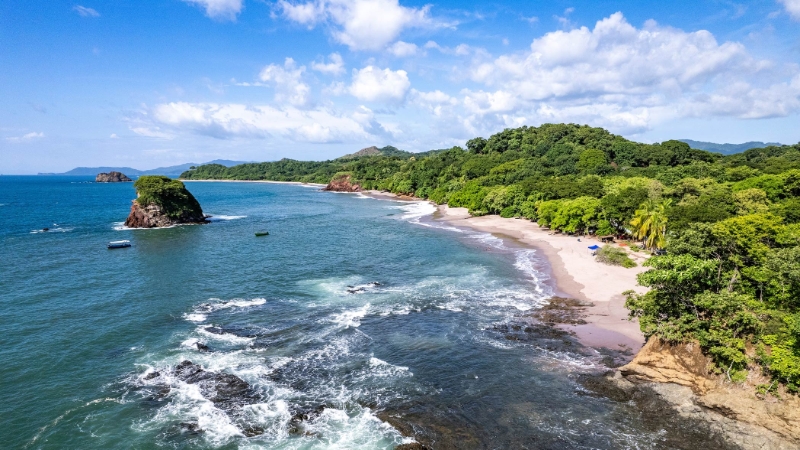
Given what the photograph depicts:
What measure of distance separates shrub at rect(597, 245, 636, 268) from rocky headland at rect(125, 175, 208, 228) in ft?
299

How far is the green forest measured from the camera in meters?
25.6

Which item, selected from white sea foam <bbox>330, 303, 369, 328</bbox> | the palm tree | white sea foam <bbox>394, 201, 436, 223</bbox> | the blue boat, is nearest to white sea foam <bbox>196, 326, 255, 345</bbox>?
white sea foam <bbox>330, 303, 369, 328</bbox>

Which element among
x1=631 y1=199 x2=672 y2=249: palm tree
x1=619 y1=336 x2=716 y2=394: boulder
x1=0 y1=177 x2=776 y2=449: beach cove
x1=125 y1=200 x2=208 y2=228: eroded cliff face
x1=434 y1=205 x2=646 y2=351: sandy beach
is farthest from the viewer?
x1=125 y1=200 x2=208 y2=228: eroded cliff face

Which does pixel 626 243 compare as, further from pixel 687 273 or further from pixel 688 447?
pixel 688 447

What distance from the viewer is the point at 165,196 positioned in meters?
95.8

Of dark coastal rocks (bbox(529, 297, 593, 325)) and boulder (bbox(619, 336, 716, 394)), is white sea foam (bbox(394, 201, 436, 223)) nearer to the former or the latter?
dark coastal rocks (bbox(529, 297, 593, 325))

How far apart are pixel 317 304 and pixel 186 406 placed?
19223 millimetres

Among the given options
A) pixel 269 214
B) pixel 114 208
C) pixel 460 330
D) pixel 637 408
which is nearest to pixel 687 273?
pixel 637 408

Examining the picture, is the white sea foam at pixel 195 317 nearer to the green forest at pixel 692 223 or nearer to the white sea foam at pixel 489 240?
the green forest at pixel 692 223

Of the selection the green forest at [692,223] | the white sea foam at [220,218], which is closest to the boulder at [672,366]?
the green forest at [692,223]

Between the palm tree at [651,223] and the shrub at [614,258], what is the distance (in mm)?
7266

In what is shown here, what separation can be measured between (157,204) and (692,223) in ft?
333

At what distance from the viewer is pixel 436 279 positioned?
2105 inches

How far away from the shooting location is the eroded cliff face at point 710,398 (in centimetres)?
2255
